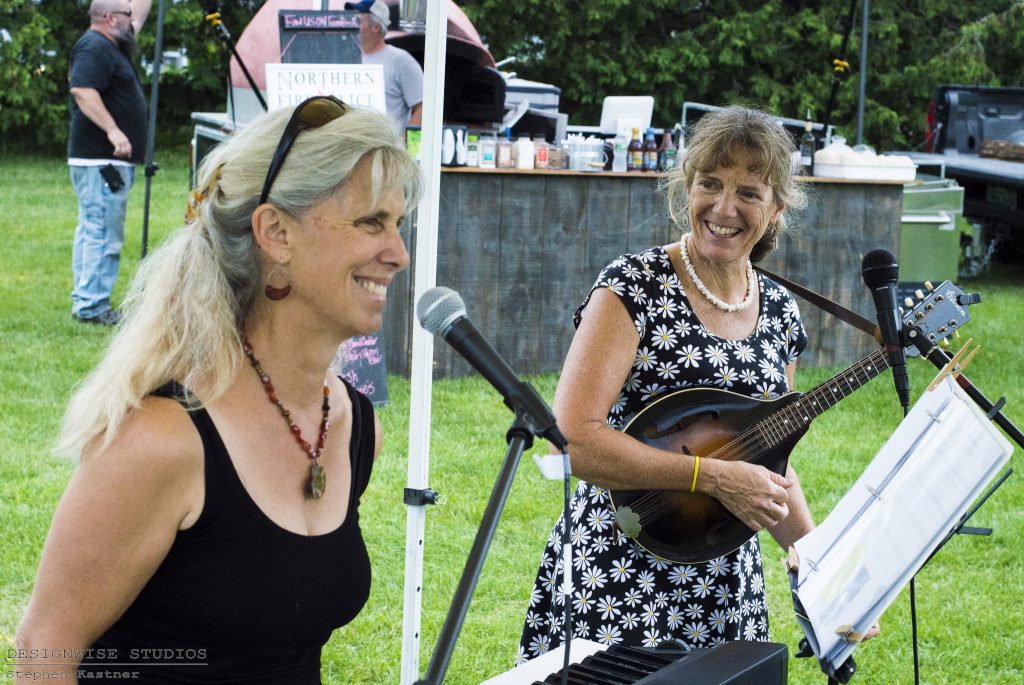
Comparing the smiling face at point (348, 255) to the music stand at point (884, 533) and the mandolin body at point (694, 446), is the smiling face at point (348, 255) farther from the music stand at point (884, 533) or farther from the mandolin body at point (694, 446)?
the mandolin body at point (694, 446)

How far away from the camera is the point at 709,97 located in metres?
20.2

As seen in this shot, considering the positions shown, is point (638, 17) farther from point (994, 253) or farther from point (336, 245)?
point (336, 245)

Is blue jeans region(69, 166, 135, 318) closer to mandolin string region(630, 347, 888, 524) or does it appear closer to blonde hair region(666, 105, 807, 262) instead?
blonde hair region(666, 105, 807, 262)

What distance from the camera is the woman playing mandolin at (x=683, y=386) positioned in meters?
2.73

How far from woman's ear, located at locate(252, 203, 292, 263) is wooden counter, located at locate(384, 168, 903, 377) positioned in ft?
15.8

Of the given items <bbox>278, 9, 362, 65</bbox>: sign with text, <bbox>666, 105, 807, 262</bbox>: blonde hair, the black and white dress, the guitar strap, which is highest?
<bbox>278, 9, 362, 65</bbox>: sign with text

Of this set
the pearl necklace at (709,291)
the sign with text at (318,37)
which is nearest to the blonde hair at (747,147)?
the pearl necklace at (709,291)

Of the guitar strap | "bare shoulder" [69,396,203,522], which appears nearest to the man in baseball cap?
the guitar strap

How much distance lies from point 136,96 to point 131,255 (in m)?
3.02

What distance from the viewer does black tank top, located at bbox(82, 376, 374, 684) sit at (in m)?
1.87

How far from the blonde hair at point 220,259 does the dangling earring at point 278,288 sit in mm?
29

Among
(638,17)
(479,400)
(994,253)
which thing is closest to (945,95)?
(994,253)

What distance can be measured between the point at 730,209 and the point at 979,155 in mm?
11420

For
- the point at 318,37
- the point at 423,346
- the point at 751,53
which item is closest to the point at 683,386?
the point at 423,346
